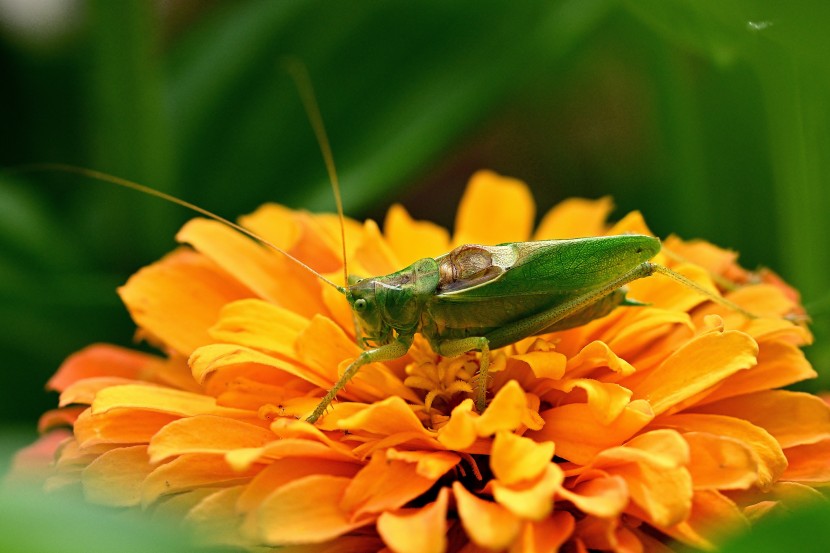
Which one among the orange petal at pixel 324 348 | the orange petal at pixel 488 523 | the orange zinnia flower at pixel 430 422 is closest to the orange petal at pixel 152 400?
the orange zinnia flower at pixel 430 422

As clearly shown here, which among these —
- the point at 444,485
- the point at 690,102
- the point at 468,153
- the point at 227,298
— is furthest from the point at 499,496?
the point at 468,153

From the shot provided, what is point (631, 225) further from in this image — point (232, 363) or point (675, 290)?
point (232, 363)

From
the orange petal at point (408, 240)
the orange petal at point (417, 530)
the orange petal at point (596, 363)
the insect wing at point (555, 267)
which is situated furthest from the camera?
the orange petal at point (408, 240)

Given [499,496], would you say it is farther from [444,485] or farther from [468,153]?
[468,153]

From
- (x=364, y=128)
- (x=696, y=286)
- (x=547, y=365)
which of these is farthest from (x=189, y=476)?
(x=364, y=128)

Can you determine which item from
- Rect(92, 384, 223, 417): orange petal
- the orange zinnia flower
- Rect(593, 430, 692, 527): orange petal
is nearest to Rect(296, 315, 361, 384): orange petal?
the orange zinnia flower

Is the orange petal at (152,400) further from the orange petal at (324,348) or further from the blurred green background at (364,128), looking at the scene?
the blurred green background at (364,128)
